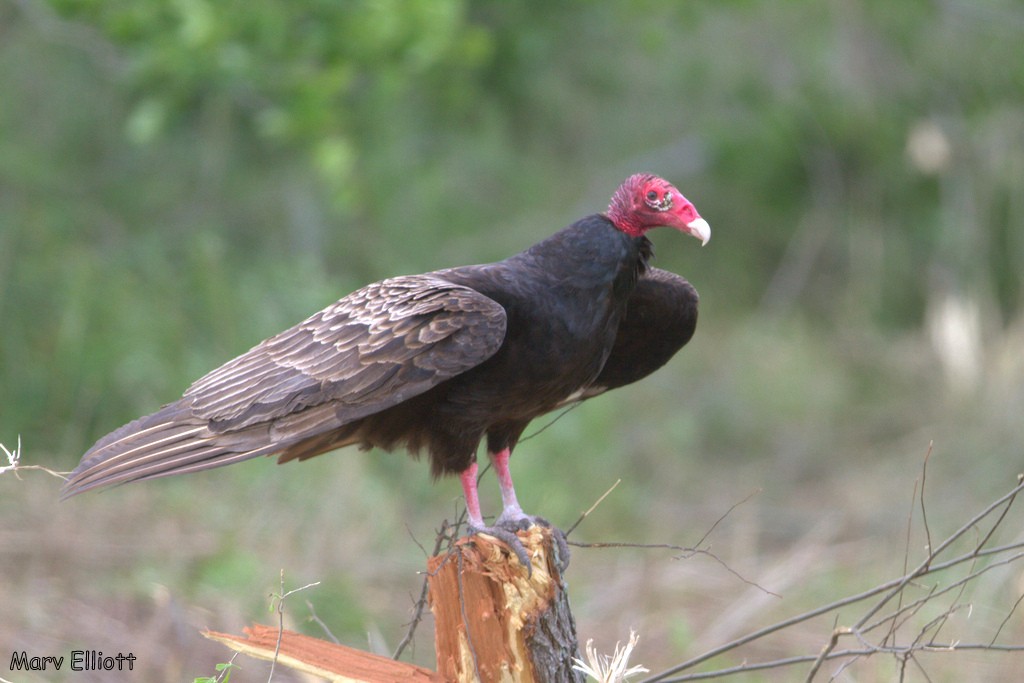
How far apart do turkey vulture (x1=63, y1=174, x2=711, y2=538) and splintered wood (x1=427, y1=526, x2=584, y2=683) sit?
0.33 m

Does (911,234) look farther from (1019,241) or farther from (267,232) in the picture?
(267,232)

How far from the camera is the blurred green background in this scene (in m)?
5.24

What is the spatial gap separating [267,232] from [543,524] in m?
4.42

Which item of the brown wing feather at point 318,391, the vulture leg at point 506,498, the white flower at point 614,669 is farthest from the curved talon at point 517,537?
the brown wing feather at point 318,391

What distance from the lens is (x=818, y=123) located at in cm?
796

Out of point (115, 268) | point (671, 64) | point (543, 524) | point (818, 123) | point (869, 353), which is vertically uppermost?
point (671, 64)

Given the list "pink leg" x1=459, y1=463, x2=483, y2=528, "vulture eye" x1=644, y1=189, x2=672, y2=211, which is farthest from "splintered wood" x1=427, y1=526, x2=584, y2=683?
"vulture eye" x1=644, y1=189, x2=672, y2=211

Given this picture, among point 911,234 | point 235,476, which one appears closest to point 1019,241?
point 911,234

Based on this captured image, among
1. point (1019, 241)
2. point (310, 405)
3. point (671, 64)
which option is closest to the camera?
point (310, 405)

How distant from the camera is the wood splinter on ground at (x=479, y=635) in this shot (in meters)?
2.71

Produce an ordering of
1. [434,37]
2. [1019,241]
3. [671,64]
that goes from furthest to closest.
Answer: [671,64]
[1019,241]
[434,37]

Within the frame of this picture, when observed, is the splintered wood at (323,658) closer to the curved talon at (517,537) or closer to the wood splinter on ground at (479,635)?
the wood splinter on ground at (479,635)

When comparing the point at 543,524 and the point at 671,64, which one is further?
the point at 671,64

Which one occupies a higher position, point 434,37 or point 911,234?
point 911,234
